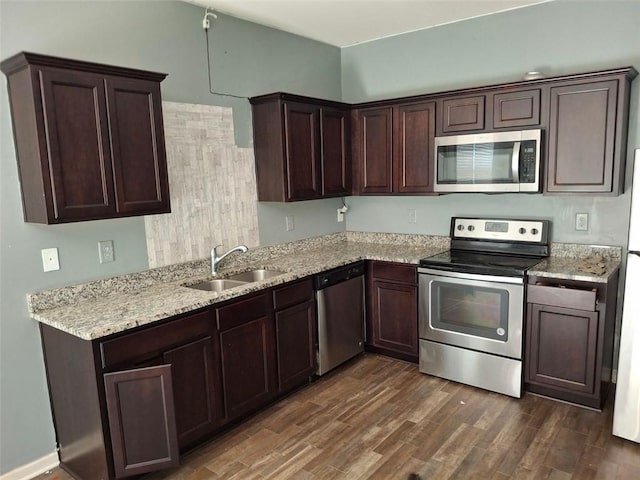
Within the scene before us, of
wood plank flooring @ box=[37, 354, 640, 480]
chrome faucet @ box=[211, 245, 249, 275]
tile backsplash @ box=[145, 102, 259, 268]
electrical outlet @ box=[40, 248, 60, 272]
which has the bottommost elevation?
wood plank flooring @ box=[37, 354, 640, 480]

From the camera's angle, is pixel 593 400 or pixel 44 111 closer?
pixel 44 111

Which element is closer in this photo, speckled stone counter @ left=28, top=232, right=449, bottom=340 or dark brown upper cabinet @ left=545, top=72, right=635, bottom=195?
speckled stone counter @ left=28, top=232, right=449, bottom=340

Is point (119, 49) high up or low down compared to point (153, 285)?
up

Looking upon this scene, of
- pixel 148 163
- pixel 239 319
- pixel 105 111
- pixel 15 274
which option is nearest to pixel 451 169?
pixel 239 319

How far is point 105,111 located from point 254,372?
5.76 ft

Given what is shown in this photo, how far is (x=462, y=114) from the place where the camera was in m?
3.46

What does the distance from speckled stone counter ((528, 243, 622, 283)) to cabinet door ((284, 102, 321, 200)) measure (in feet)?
5.78

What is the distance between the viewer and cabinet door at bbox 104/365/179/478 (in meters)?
2.20

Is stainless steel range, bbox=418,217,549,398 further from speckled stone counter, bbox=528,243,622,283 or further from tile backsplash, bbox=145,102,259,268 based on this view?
tile backsplash, bbox=145,102,259,268

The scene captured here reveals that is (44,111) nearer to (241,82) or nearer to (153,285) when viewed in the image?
(153,285)

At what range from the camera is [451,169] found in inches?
139

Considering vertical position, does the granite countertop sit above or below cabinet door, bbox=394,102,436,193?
below

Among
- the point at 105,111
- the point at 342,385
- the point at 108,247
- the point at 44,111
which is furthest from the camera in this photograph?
the point at 342,385

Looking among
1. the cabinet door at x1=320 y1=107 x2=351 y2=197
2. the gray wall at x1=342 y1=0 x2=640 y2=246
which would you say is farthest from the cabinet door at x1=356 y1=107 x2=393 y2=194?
the gray wall at x1=342 y1=0 x2=640 y2=246
